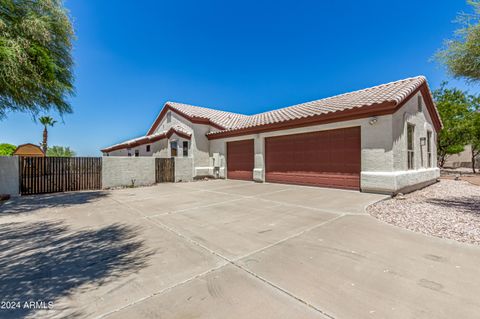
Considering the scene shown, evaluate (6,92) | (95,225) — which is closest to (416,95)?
(95,225)

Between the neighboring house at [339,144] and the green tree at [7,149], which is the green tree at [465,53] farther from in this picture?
the green tree at [7,149]

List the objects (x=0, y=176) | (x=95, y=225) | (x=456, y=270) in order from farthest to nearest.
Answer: (x=0, y=176)
(x=95, y=225)
(x=456, y=270)

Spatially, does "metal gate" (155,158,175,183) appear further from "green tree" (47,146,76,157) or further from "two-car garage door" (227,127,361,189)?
"green tree" (47,146,76,157)

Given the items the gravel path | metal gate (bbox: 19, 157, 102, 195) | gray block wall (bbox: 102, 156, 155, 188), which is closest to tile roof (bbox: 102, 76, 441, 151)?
the gravel path

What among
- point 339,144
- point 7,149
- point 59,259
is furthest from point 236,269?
point 7,149

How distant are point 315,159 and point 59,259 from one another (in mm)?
9566

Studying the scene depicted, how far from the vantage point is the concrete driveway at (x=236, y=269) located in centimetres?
211

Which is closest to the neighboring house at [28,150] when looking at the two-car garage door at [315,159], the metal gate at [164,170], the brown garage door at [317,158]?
the metal gate at [164,170]

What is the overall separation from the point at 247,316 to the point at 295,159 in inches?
373

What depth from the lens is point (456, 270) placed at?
2.73 metres

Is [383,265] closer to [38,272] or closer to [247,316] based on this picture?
[247,316]

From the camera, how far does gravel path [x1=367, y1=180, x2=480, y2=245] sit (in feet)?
13.5

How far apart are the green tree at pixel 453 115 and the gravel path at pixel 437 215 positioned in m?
16.7

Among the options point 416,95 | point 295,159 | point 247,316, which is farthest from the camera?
point 295,159
